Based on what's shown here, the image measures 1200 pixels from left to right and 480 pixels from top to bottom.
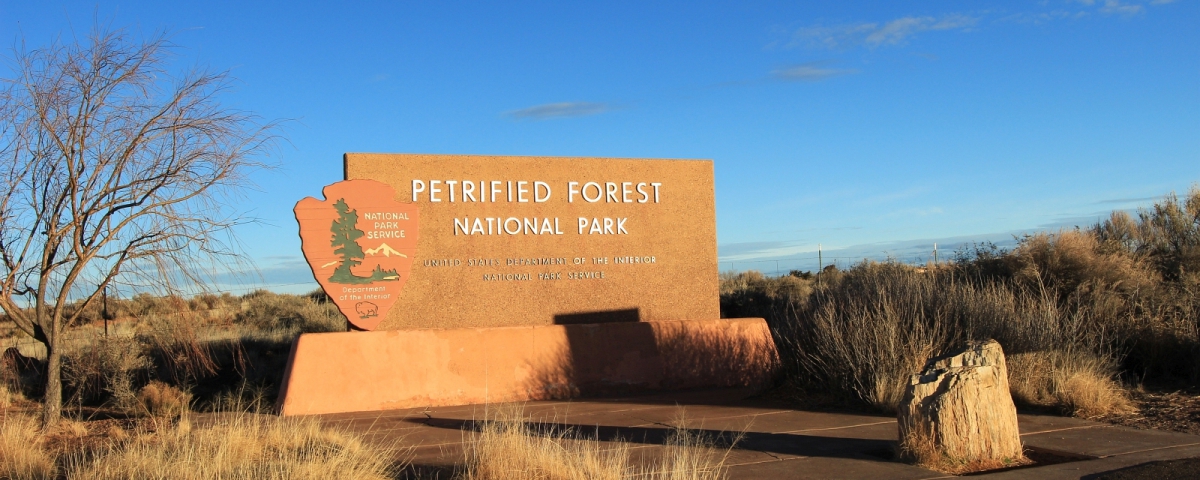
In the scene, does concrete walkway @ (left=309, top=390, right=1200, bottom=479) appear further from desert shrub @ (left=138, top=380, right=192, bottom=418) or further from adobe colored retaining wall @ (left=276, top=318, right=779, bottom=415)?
desert shrub @ (left=138, top=380, right=192, bottom=418)

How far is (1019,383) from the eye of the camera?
1020 centimetres

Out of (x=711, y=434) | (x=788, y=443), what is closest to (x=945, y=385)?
(x=788, y=443)

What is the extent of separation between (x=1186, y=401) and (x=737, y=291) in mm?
15370

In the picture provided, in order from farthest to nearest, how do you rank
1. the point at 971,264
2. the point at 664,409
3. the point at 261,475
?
the point at 971,264, the point at 664,409, the point at 261,475

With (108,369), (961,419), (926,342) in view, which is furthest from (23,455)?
(926,342)

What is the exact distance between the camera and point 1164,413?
30.1 ft

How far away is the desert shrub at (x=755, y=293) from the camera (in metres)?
21.7

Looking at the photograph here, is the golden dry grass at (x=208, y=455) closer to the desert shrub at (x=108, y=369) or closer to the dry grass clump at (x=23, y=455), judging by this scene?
the dry grass clump at (x=23, y=455)

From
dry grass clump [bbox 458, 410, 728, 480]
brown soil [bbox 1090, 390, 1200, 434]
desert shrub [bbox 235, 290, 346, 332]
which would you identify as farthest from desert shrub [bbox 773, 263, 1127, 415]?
desert shrub [bbox 235, 290, 346, 332]

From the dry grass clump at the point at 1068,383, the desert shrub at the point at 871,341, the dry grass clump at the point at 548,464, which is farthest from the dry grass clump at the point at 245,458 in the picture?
the dry grass clump at the point at 1068,383

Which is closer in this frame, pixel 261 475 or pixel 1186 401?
pixel 261 475

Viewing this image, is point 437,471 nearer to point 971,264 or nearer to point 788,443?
point 788,443

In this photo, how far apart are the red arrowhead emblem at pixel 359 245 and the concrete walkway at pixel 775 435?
1571mm

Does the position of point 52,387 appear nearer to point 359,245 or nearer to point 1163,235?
point 359,245
